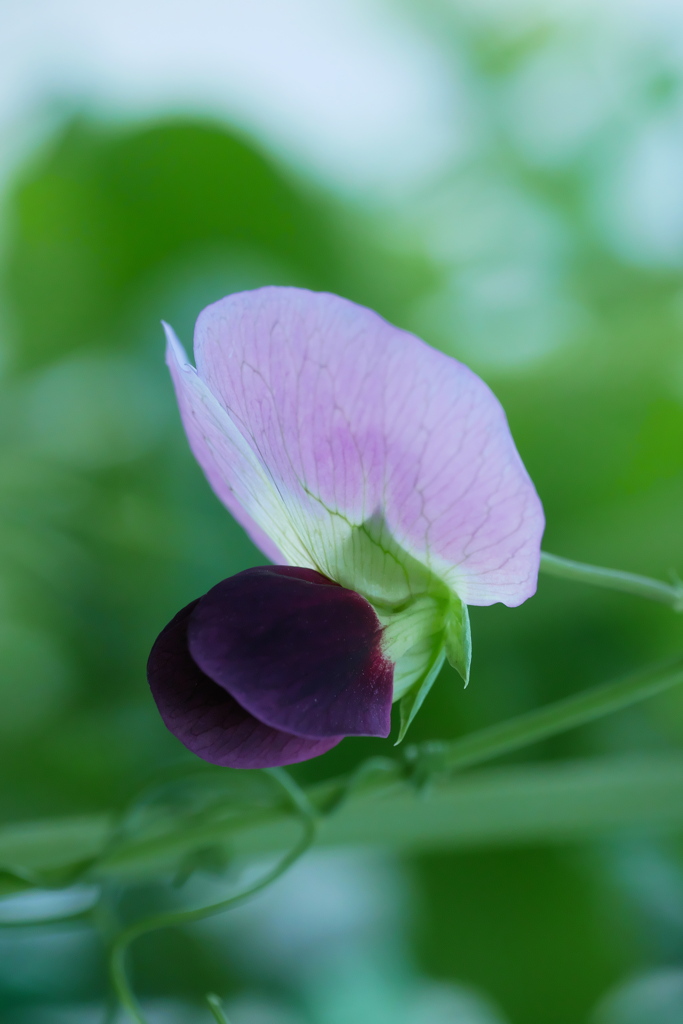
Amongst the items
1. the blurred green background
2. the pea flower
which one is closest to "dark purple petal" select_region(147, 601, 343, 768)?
the pea flower

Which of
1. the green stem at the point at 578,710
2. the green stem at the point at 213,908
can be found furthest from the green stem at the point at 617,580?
the green stem at the point at 213,908

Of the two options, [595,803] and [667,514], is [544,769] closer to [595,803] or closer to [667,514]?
[595,803]

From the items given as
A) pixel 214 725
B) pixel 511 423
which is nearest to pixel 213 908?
pixel 214 725

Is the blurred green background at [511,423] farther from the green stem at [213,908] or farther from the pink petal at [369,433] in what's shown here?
the pink petal at [369,433]

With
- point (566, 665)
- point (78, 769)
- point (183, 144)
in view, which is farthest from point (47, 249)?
point (566, 665)

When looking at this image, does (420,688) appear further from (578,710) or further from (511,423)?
(511,423)

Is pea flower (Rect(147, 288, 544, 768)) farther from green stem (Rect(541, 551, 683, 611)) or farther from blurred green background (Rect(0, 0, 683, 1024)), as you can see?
blurred green background (Rect(0, 0, 683, 1024))
